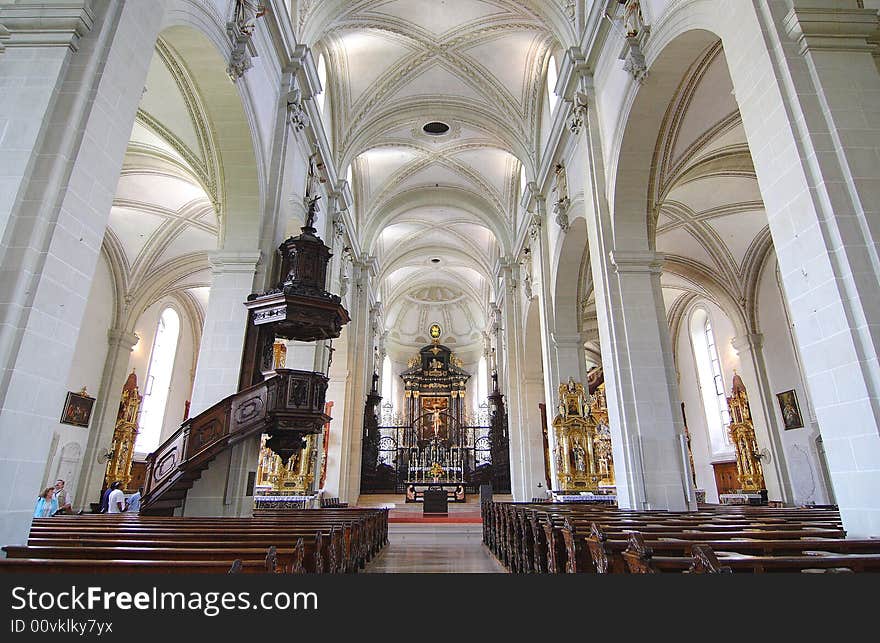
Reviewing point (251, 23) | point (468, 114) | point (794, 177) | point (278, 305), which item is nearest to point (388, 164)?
point (468, 114)

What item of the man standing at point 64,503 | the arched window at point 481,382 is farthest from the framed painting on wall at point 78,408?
the arched window at point 481,382

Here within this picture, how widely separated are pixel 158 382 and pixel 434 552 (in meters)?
13.6

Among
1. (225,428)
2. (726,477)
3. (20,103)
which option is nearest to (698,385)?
(726,477)

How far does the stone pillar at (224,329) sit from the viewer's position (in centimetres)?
716

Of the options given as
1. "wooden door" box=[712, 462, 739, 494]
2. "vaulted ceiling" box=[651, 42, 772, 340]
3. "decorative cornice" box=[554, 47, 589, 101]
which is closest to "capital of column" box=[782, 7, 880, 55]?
"vaulted ceiling" box=[651, 42, 772, 340]

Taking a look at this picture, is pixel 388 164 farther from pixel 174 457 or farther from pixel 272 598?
pixel 272 598

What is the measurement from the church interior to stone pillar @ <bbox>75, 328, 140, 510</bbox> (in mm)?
77

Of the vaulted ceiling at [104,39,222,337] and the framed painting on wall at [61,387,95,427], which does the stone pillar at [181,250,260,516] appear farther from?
the framed painting on wall at [61,387,95,427]

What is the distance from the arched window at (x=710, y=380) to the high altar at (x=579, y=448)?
345 inches

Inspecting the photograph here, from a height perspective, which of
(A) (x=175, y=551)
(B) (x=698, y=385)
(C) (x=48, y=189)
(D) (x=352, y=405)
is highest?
(B) (x=698, y=385)

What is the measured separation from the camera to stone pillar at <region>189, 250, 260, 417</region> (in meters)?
7.16

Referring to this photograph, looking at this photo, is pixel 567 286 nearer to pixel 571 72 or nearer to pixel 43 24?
pixel 571 72

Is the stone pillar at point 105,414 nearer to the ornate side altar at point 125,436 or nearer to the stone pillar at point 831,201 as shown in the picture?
the ornate side altar at point 125,436

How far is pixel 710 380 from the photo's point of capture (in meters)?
17.8
